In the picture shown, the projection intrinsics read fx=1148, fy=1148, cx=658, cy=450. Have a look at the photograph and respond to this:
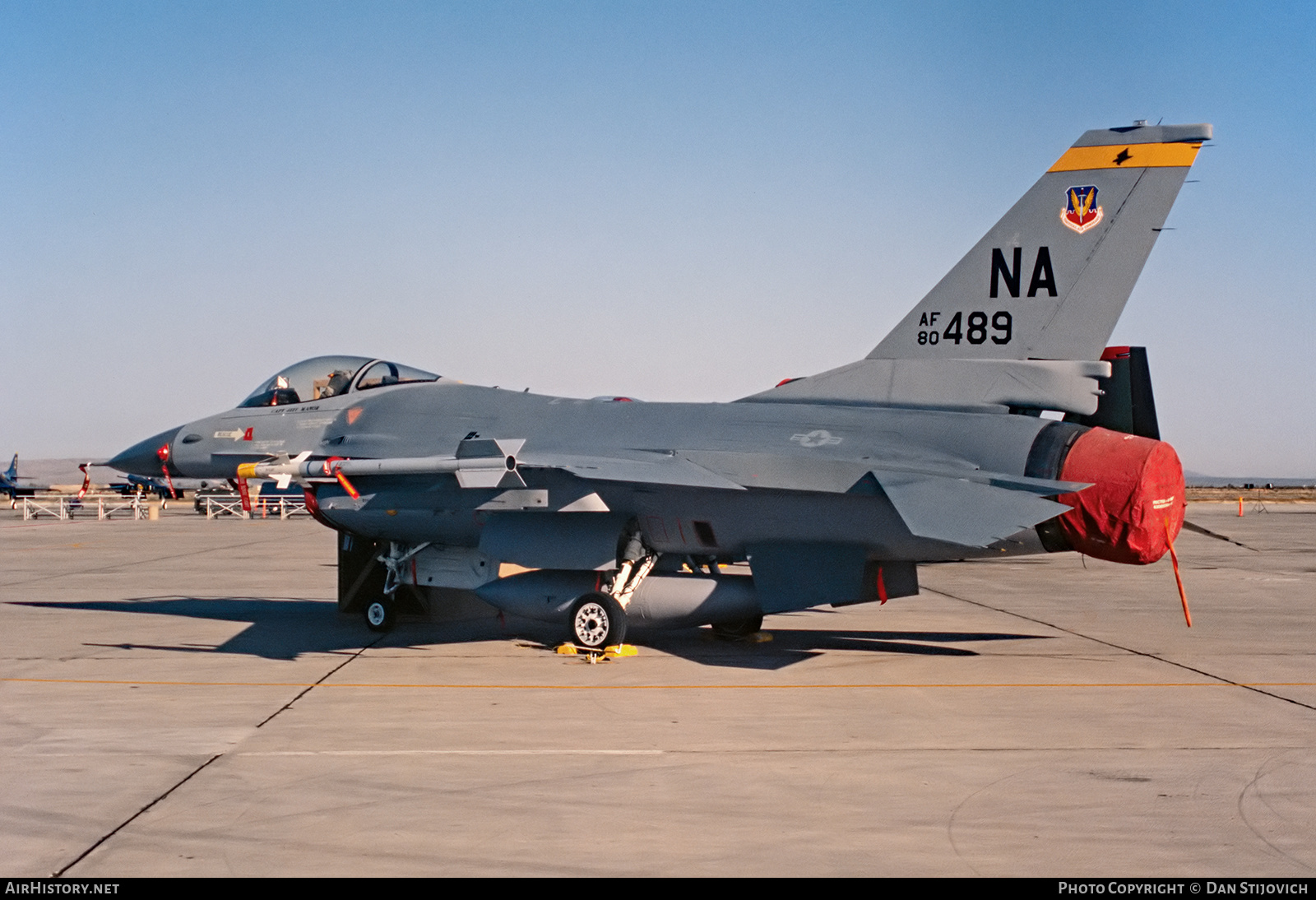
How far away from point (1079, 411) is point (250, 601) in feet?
37.8

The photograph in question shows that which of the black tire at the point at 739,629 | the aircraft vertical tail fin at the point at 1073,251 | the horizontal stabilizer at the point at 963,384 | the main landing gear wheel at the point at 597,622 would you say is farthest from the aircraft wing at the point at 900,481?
the black tire at the point at 739,629

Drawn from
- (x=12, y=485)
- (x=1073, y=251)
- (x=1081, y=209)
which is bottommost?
(x=12, y=485)

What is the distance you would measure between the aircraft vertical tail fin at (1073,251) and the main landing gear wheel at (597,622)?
4079mm

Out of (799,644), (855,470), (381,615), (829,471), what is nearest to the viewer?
(855,470)

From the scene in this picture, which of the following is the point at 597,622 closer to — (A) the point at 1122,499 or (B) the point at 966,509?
(B) the point at 966,509

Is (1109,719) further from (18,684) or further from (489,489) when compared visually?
(18,684)

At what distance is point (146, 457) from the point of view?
47.8ft

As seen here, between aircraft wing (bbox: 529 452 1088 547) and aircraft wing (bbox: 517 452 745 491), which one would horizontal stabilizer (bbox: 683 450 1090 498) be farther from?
aircraft wing (bbox: 517 452 745 491)

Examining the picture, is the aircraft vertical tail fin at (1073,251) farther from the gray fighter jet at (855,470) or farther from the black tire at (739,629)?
the black tire at (739,629)

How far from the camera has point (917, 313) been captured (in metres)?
11.5

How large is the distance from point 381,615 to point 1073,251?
8441 millimetres

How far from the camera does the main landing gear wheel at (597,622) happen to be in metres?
11.2

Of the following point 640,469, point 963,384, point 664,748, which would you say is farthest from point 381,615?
point 963,384

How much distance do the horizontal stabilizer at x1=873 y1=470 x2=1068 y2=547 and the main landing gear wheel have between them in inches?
119
